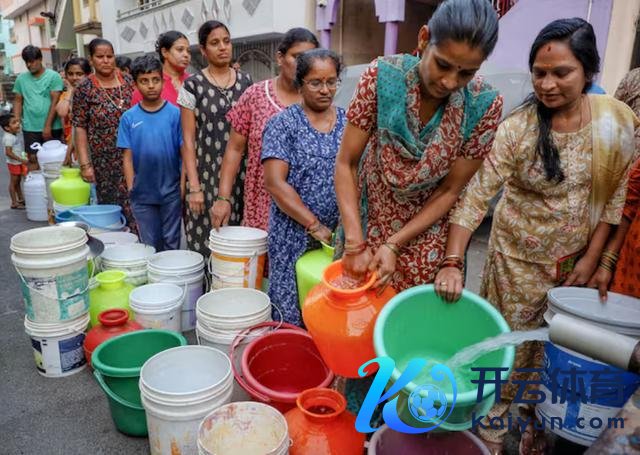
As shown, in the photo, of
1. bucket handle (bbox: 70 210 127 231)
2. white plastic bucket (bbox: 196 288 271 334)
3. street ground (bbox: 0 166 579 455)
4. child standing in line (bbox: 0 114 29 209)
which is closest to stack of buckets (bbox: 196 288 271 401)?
white plastic bucket (bbox: 196 288 271 334)

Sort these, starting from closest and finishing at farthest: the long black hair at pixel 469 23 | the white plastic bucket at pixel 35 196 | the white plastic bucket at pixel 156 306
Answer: the long black hair at pixel 469 23, the white plastic bucket at pixel 156 306, the white plastic bucket at pixel 35 196

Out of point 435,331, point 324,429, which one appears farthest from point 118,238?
point 435,331

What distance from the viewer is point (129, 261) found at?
129 inches

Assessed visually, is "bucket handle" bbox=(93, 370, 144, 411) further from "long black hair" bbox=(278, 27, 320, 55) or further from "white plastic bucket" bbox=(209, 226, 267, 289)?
"long black hair" bbox=(278, 27, 320, 55)

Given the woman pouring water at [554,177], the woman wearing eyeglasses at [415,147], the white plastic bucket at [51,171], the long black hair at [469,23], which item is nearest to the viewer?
the long black hair at [469,23]

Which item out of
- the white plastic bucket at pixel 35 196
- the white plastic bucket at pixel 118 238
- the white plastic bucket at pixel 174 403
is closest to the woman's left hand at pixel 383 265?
the white plastic bucket at pixel 174 403

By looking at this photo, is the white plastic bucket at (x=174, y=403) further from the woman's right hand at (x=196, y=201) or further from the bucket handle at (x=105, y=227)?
the bucket handle at (x=105, y=227)

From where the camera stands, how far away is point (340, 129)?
2.51m

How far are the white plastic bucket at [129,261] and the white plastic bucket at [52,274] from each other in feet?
1.48

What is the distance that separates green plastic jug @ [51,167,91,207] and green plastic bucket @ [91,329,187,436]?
2.66 m

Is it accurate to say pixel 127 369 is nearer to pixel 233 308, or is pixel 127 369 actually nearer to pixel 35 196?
pixel 233 308

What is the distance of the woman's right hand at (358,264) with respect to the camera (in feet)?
5.42

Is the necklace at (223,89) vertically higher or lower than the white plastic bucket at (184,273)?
Result: higher

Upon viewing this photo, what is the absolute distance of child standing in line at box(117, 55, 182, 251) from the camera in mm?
3508
